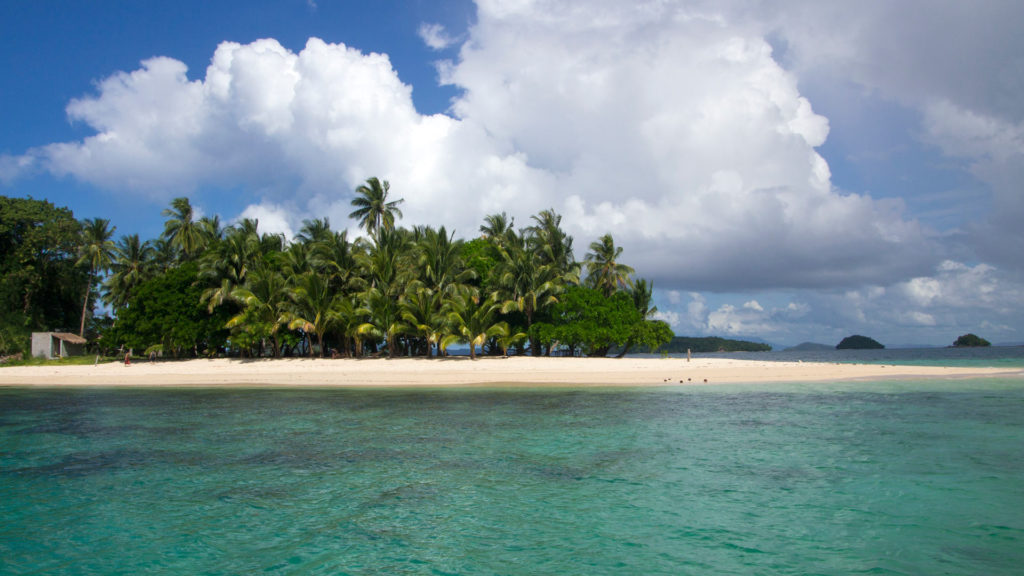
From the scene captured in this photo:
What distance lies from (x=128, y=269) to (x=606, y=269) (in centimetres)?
4009

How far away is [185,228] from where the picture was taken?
167 ft

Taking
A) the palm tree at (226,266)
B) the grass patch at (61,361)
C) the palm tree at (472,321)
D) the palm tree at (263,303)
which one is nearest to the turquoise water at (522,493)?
the palm tree at (472,321)

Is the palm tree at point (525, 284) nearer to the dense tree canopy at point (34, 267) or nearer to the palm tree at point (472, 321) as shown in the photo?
the palm tree at point (472, 321)

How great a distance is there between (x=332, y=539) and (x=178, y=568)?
163 cm

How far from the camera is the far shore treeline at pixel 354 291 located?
38.4 metres

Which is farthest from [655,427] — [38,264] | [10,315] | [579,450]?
[38,264]

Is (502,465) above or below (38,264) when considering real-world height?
below

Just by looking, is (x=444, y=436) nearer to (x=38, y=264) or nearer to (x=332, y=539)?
(x=332, y=539)

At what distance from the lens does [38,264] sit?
5097cm

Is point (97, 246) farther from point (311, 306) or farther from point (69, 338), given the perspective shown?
point (311, 306)

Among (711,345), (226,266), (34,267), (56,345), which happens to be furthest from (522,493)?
(711,345)

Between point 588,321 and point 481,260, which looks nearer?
point 588,321

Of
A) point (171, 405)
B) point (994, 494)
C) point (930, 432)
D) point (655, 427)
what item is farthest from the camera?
point (171, 405)

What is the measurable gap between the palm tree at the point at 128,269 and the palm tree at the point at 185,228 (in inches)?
104
